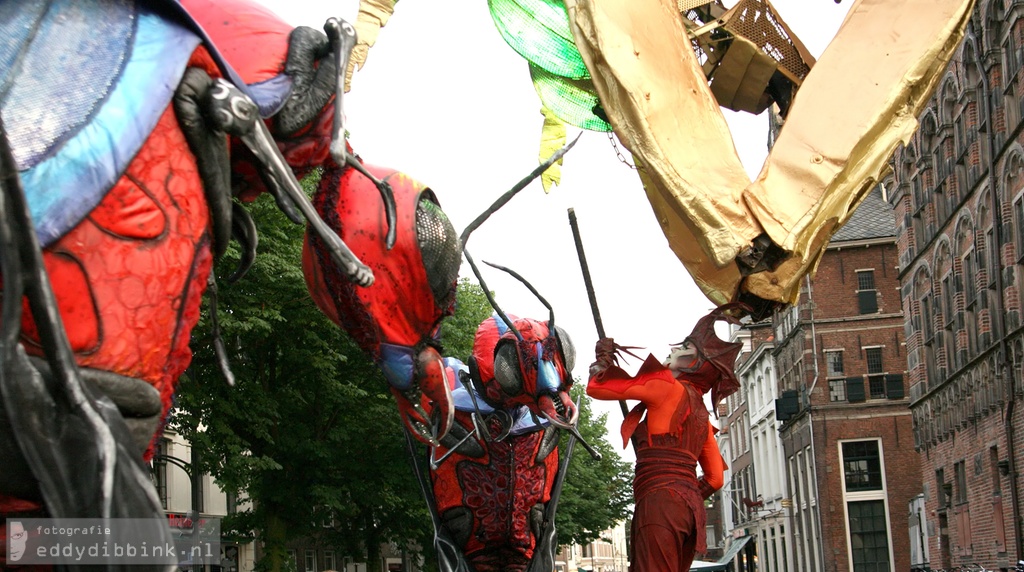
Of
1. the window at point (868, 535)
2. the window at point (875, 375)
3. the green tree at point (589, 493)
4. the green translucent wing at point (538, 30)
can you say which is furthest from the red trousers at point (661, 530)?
the window at point (875, 375)

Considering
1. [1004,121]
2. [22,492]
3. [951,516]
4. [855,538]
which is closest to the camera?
[22,492]

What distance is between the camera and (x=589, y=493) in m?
34.0

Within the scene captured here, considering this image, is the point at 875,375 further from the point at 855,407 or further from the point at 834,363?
the point at 834,363

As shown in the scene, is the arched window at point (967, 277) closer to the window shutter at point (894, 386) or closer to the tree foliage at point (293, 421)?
the tree foliage at point (293, 421)

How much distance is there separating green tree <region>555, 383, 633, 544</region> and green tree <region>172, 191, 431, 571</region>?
651 cm

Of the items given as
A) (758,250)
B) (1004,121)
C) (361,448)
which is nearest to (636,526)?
(758,250)

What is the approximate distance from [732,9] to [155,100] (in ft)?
15.6

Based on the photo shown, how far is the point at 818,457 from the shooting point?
46.2m

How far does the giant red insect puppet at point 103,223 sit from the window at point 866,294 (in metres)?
46.0

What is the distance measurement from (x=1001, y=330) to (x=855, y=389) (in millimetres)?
22166

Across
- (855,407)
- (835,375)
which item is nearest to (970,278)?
(855,407)

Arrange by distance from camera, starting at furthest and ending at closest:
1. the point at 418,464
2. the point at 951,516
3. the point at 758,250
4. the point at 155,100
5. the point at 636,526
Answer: the point at 951,516
the point at 418,464
the point at 636,526
the point at 758,250
the point at 155,100

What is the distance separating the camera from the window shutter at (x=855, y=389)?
4641 cm

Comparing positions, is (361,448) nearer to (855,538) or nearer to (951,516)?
(951,516)
